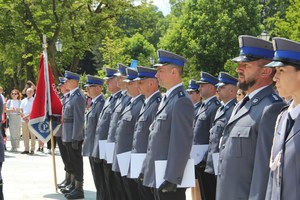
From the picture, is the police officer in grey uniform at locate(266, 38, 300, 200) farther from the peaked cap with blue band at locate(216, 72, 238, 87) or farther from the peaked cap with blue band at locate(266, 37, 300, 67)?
the peaked cap with blue band at locate(216, 72, 238, 87)

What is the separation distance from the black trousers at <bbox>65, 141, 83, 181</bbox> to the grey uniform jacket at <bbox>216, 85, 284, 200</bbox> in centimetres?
547

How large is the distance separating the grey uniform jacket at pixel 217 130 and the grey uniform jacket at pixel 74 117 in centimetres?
294

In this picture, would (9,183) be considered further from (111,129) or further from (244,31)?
(244,31)

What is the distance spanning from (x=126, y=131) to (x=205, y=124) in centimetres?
134

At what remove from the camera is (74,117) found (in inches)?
365

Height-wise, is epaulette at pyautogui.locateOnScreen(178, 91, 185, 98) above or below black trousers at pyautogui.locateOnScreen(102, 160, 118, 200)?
above

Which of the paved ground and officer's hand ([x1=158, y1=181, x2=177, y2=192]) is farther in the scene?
the paved ground

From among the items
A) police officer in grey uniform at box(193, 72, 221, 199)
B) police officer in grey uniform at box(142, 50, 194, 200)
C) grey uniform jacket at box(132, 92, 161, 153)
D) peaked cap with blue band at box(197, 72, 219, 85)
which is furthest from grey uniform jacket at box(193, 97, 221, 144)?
police officer in grey uniform at box(142, 50, 194, 200)

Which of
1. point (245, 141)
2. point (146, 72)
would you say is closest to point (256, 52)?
point (245, 141)

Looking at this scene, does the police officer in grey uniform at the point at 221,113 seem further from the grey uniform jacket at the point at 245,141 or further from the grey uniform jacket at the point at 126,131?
the grey uniform jacket at the point at 245,141

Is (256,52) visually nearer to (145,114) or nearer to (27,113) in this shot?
(145,114)

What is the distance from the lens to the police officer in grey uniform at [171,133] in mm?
5152

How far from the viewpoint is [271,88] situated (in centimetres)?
419

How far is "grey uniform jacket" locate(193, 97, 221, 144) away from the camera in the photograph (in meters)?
7.53
